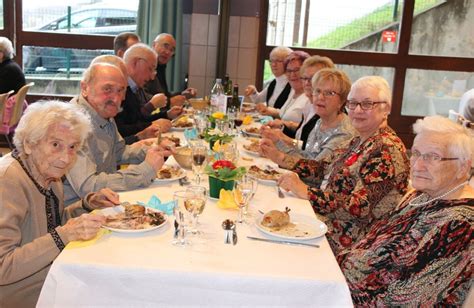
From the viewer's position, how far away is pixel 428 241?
1600 millimetres

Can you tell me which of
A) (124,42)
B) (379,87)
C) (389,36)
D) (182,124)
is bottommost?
(182,124)

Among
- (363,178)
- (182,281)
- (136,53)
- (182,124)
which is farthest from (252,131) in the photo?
(182,281)

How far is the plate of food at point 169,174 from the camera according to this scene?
2312mm

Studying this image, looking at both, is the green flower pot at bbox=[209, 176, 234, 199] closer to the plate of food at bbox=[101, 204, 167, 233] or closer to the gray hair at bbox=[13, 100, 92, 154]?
the plate of food at bbox=[101, 204, 167, 233]

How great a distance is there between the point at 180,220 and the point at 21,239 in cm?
52

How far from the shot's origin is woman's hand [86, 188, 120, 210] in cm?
193

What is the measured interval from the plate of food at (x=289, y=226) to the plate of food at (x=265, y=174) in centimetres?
50

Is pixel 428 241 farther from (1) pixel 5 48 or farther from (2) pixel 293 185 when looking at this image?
(1) pixel 5 48

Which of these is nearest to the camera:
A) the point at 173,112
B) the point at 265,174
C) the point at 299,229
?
the point at 299,229

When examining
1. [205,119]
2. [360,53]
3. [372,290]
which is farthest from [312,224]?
[360,53]

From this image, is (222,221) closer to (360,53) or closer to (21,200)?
(21,200)

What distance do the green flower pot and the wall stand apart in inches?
166

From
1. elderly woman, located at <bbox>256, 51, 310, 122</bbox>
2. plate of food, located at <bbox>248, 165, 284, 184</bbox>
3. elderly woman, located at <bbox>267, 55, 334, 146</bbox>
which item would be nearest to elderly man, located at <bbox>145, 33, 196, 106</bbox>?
elderly woman, located at <bbox>256, 51, 310, 122</bbox>

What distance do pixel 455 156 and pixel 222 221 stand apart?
0.80m
